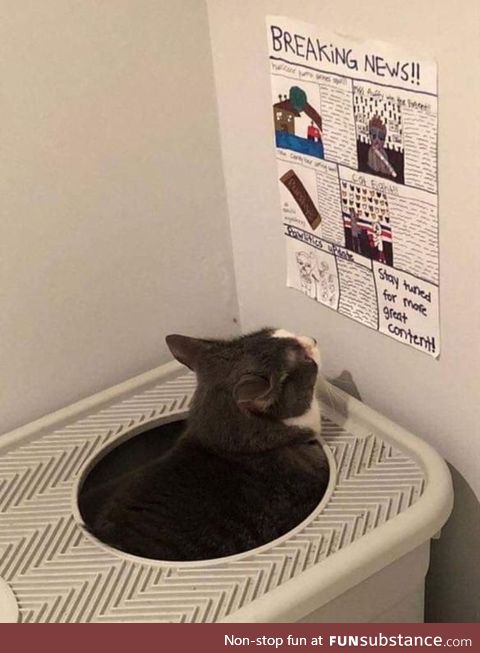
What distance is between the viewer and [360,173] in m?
1.03

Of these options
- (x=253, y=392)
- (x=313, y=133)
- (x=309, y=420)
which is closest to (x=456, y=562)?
(x=309, y=420)

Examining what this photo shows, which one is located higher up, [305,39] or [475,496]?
[305,39]

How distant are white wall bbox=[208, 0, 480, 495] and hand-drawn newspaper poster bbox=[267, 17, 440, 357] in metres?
0.02

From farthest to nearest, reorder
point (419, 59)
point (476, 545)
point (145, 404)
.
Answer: point (145, 404), point (476, 545), point (419, 59)

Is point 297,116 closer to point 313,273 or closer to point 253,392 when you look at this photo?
point 313,273

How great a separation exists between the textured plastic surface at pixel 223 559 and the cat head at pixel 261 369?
0.09 m

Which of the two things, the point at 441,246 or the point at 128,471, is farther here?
the point at 128,471

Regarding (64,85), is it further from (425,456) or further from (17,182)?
(425,456)

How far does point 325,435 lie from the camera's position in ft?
3.71

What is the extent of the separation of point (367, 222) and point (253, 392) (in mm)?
249

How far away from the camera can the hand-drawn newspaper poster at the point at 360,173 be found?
939 mm

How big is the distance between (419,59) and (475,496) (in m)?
0.55

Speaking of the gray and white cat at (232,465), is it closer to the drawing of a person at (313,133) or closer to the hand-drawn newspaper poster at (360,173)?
the hand-drawn newspaper poster at (360,173)
